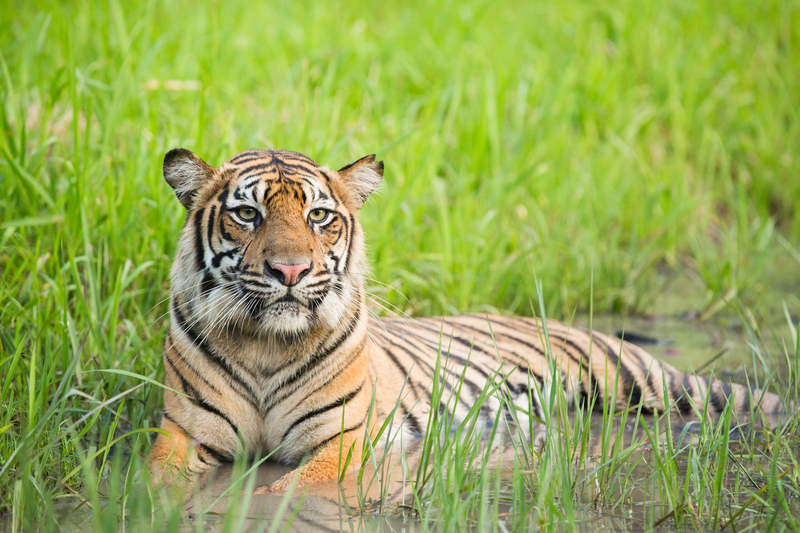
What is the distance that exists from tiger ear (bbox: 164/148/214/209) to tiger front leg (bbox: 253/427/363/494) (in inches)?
41.8

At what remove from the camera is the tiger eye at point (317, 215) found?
2704mm

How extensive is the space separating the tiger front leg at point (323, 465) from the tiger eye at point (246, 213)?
2.78ft

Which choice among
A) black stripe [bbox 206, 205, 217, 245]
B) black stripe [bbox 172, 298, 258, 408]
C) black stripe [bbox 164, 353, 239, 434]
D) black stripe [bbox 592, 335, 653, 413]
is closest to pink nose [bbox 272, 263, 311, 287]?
black stripe [bbox 206, 205, 217, 245]

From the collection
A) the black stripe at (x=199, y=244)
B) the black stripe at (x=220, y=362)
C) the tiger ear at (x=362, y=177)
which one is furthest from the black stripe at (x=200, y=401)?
the tiger ear at (x=362, y=177)

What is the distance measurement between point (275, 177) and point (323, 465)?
1058mm

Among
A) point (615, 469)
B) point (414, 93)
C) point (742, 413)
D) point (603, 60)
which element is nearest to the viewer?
point (615, 469)

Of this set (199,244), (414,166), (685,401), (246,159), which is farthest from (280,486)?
(414,166)

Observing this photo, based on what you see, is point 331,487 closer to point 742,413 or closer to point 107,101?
point 742,413

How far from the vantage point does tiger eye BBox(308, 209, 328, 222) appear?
106 inches

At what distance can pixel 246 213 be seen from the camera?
265 cm

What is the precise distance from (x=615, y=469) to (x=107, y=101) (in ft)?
11.5

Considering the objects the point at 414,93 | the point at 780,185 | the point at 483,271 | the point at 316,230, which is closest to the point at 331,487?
the point at 316,230

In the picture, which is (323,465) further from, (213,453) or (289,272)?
(289,272)

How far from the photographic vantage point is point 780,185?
6.75 m
